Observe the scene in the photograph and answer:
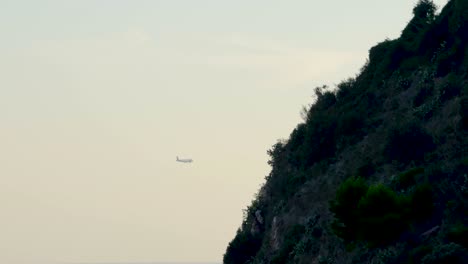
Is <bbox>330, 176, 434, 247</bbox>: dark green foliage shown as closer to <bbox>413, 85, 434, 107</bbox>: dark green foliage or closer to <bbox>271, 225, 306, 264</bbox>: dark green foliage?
<bbox>271, 225, 306, 264</bbox>: dark green foliage

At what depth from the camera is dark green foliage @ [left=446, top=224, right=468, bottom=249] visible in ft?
159

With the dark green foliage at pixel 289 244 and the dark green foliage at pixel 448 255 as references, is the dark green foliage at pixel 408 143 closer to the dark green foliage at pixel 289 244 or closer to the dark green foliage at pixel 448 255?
the dark green foliage at pixel 289 244

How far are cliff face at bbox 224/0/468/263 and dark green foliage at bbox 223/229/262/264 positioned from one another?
0.27ft

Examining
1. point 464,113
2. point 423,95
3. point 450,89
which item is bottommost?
point 464,113

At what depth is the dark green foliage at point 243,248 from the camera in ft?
260

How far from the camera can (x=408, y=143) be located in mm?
64375

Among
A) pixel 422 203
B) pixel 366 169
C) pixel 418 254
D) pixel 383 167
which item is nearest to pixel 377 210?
pixel 418 254

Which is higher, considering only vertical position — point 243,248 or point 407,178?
point 407,178

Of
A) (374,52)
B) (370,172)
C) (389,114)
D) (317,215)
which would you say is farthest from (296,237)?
(374,52)

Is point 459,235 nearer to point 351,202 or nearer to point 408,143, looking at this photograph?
point 351,202

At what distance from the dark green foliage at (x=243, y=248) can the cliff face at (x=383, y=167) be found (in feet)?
0.27

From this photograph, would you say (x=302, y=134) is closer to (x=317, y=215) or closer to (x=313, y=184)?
(x=313, y=184)

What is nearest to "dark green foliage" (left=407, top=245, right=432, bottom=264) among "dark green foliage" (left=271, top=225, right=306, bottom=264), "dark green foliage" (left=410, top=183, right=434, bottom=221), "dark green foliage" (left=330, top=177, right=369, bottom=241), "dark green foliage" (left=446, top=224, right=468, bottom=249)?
"dark green foliage" (left=446, top=224, right=468, bottom=249)

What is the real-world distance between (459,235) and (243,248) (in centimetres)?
3277
